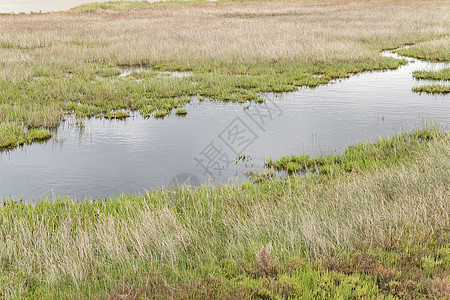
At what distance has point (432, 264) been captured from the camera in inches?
199

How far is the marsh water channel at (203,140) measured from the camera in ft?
32.1

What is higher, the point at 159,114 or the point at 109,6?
the point at 109,6

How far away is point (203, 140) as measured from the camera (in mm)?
12344

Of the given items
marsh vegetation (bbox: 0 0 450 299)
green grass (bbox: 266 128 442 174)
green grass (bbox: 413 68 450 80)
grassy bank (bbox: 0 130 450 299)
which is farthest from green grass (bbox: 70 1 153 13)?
grassy bank (bbox: 0 130 450 299)

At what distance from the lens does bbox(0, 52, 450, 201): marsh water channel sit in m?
9.77

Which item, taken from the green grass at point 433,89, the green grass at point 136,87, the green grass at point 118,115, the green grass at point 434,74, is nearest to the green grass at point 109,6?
the green grass at point 136,87

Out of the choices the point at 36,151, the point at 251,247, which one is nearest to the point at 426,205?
the point at 251,247

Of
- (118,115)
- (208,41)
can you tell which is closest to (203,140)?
(118,115)

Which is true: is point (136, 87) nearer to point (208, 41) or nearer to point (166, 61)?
point (166, 61)

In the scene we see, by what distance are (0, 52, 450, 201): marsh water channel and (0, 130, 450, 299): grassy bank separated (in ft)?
5.18

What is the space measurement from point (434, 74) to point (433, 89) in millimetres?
2849

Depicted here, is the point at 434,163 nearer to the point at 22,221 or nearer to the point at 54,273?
the point at 54,273

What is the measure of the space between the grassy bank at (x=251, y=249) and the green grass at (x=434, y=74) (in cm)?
1328

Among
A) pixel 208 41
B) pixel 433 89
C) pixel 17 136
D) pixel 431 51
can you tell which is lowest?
pixel 17 136
